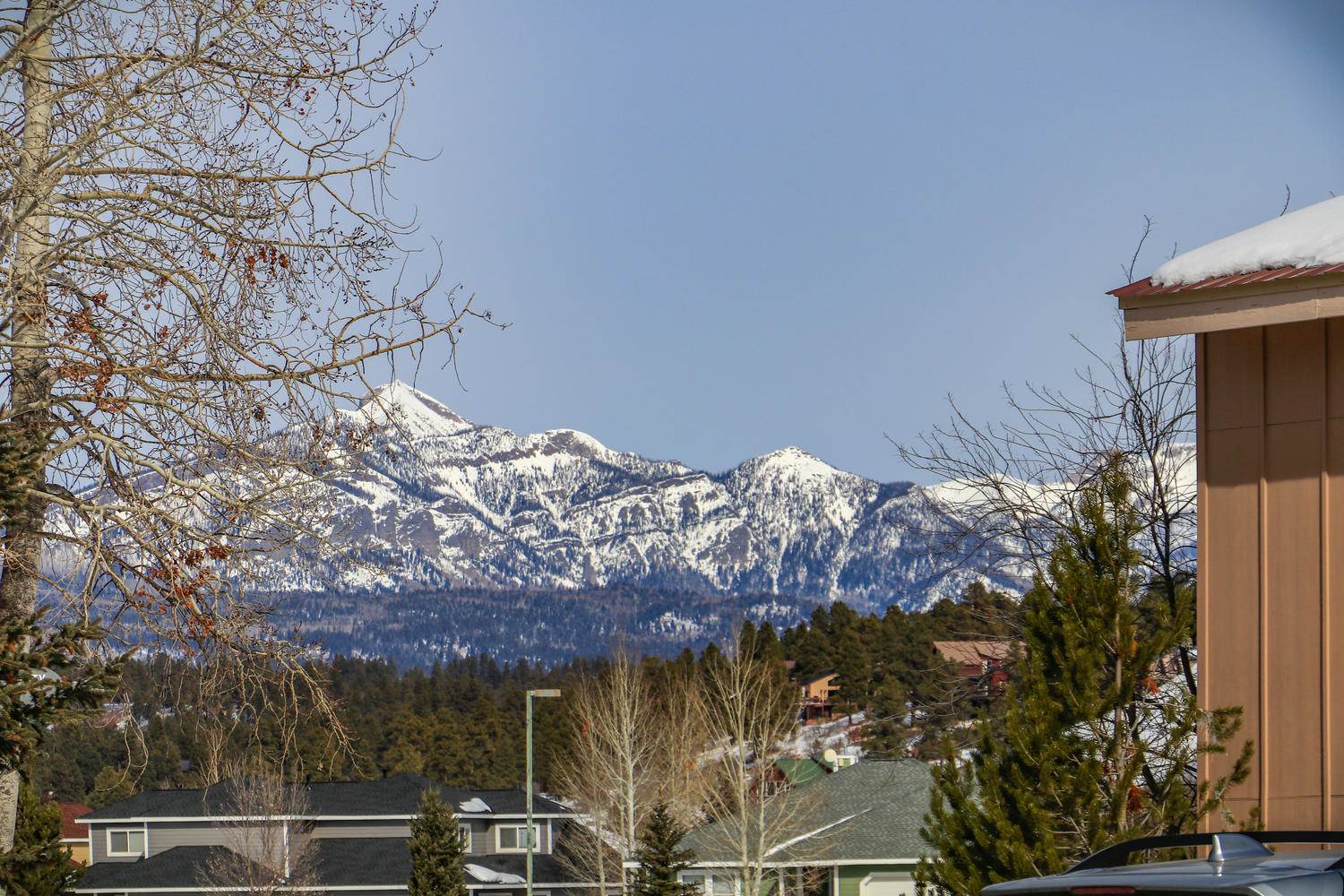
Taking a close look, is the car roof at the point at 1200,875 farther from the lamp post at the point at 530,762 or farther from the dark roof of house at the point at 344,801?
the dark roof of house at the point at 344,801

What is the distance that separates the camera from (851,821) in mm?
38625

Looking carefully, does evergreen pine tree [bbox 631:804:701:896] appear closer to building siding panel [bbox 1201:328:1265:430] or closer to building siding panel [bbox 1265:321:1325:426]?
building siding panel [bbox 1201:328:1265:430]

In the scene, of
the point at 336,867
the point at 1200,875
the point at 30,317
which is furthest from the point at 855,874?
the point at 1200,875

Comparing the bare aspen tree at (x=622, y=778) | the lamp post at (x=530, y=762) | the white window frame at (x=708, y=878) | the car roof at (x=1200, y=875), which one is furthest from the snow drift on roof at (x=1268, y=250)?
the bare aspen tree at (x=622, y=778)

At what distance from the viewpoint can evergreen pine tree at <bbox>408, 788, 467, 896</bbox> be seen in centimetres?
4084

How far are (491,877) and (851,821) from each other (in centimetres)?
1569

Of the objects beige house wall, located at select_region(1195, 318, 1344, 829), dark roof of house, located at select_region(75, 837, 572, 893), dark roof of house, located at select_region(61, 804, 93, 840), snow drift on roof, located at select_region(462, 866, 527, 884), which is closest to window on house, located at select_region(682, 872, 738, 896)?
snow drift on roof, located at select_region(462, 866, 527, 884)

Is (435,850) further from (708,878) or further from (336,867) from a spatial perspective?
(336,867)

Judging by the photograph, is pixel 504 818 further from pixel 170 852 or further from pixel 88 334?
pixel 88 334

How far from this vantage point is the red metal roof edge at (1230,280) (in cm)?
800

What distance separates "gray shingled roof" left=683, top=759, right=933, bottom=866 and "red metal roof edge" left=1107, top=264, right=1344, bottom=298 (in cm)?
2715

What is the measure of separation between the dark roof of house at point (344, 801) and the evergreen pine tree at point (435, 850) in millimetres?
10472

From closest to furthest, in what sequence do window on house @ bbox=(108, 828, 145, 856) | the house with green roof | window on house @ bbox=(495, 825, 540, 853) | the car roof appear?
the car roof → the house with green roof → window on house @ bbox=(108, 828, 145, 856) → window on house @ bbox=(495, 825, 540, 853)

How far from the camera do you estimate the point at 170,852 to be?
51.1 m
